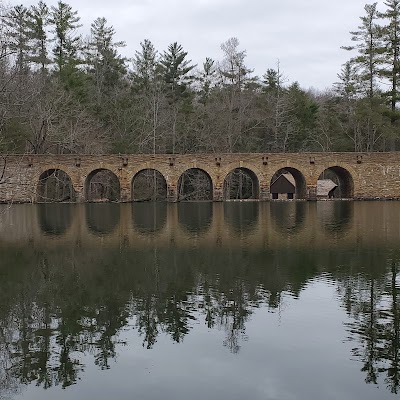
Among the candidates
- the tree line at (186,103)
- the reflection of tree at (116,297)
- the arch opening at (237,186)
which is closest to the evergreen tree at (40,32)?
the tree line at (186,103)

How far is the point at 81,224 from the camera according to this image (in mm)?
23297

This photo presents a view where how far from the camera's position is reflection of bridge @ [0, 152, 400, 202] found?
126 feet

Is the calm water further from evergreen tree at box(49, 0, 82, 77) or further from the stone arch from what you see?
evergreen tree at box(49, 0, 82, 77)

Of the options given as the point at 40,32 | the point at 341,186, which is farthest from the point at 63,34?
the point at 341,186

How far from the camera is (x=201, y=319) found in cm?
897

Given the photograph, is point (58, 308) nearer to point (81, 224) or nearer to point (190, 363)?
point (190, 363)

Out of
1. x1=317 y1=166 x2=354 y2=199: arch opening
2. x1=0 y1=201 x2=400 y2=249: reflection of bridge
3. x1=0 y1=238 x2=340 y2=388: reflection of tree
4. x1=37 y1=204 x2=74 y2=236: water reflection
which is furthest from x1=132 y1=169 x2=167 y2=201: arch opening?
x1=0 y1=238 x2=340 y2=388: reflection of tree

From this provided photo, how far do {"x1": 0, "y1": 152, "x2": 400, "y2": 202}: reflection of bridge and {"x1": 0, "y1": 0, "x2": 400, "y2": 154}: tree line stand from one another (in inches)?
158

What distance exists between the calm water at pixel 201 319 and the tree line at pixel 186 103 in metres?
29.5

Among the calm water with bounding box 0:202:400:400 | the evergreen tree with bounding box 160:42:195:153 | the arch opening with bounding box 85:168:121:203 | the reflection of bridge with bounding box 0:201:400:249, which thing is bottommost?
the calm water with bounding box 0:202:400:400

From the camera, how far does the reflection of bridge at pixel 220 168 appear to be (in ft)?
126

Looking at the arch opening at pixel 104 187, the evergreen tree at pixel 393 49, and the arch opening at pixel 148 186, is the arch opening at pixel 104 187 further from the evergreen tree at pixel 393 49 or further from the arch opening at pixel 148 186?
the evergreen tree at pixel 393 49

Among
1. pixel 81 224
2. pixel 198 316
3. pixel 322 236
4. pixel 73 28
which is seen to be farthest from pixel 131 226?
pixel 73 28

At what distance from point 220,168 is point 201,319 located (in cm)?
3021
